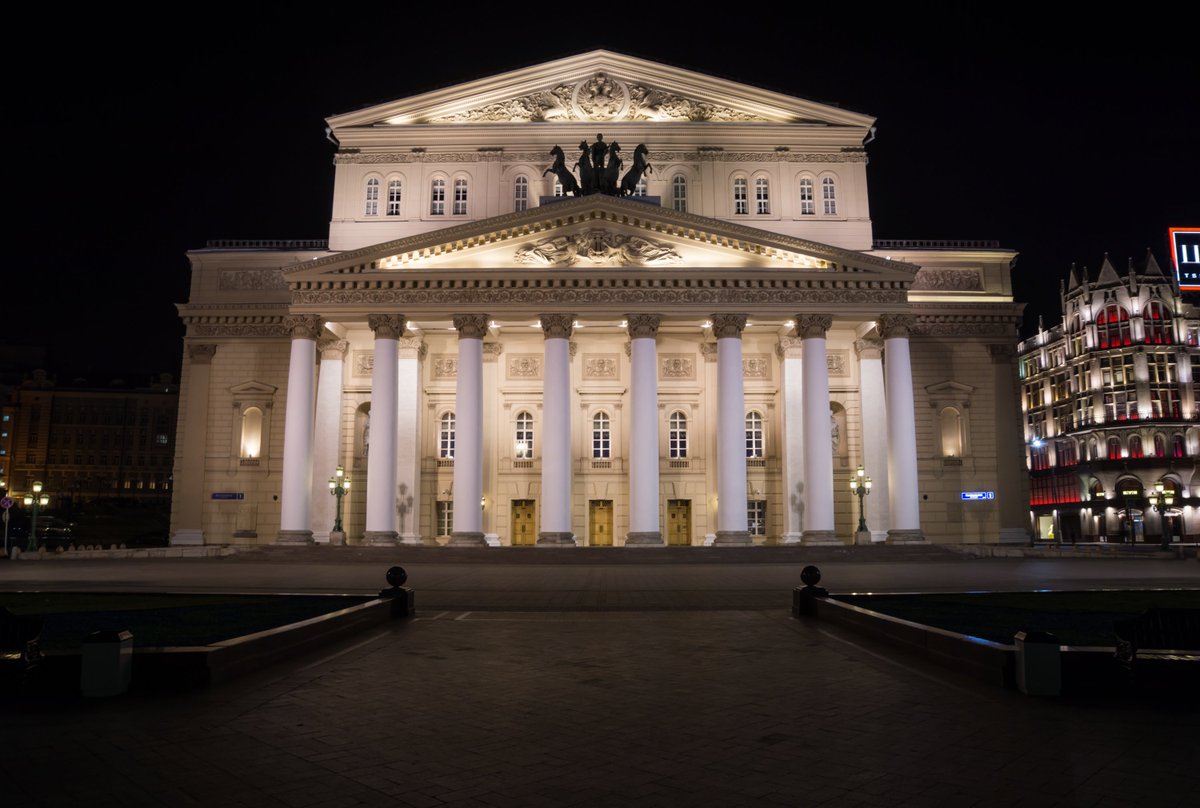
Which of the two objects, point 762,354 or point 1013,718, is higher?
point 762,354

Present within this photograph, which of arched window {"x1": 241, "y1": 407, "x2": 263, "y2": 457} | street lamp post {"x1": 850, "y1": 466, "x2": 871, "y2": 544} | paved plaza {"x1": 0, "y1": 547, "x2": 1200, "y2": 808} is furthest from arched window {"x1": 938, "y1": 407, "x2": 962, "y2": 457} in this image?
arched window {"x1": 241, "y1": 407, "x2": 263, "y2": 457}

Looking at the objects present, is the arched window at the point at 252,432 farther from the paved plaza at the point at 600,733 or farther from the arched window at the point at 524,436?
the paved plaza at the point at 600,733

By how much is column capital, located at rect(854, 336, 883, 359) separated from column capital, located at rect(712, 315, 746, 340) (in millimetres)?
8938

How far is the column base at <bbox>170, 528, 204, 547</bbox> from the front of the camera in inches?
1763

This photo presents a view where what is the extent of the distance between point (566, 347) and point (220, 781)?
33766 millimetres

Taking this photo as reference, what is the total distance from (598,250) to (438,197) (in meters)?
12.5

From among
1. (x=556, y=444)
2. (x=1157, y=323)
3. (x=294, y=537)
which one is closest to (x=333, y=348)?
(x=294, y=537)

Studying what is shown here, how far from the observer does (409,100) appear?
1874 inches

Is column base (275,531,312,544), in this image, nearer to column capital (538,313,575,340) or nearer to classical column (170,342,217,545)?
classical column (170,342,217,545)

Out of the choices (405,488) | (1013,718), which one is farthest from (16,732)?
(405,488)

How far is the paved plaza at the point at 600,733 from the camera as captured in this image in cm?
590

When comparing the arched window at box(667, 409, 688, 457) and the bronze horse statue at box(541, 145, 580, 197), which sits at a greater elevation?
the bronze horse statue at box(541, 145, 580, 197)

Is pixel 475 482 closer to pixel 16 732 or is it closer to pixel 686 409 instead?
pixel 686 409

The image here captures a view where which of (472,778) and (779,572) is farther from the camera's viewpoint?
(779,572)
